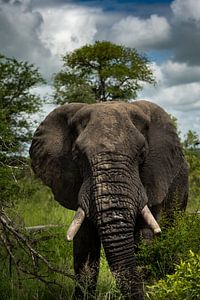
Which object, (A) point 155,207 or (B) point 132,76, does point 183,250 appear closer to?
(A) point 155,207

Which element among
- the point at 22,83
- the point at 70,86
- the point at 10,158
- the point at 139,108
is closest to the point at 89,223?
the point at 139,108

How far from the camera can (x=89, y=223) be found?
716cm

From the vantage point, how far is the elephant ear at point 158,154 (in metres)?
7.39

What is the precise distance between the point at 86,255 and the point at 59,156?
1.05 metres

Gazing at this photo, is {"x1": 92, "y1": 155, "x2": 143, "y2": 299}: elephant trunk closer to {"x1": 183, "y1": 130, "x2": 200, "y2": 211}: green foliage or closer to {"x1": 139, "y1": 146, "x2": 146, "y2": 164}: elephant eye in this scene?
{"x1": 139, "y1": 146, "x2": 146, "y2": 164}: elephant eye

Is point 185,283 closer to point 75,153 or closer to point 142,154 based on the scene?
point 142,154

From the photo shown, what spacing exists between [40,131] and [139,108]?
126 centimetres

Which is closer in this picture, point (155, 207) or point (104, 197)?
point (104, 197)

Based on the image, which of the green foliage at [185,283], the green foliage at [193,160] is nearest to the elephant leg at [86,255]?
the green foliage at [185,283]

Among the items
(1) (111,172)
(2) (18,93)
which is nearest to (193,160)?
(2) (18,93)

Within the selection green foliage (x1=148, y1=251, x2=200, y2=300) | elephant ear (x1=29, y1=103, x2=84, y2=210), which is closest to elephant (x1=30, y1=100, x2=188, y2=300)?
elephant ear (x1=29, y1=103, x2=84, y2=210)

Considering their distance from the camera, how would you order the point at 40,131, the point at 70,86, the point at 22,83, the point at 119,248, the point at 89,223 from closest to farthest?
the point at 119,248, the point at 89,223, the point at 40,131, the point at 22,83, the point at 70,86

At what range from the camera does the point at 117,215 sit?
6.41m

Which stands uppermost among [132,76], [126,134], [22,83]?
[132,76]
